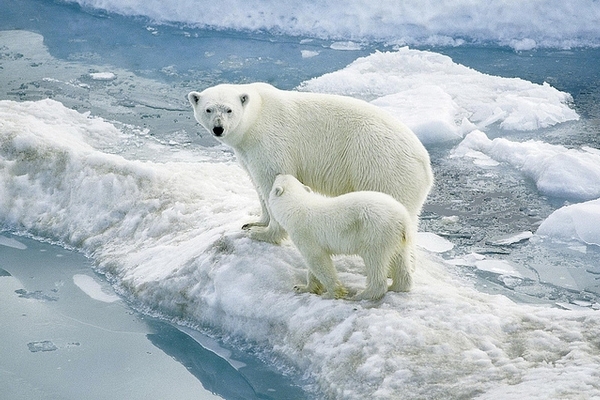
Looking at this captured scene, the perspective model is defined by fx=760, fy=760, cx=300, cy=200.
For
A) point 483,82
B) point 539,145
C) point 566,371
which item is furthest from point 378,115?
point 483,82

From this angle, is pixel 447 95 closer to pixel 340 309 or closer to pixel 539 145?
pixel 539 145

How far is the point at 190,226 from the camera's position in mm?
5613

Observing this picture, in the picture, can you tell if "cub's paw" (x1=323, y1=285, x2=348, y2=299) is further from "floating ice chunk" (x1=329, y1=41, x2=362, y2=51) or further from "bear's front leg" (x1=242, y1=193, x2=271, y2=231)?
"floating ice chunk" (x1=329, y1=41, x2=362, y2=51)

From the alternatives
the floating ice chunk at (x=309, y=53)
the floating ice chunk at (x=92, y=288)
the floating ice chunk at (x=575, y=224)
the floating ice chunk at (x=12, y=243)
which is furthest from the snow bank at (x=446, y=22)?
the floating ice chunk at (x=92, y=288)

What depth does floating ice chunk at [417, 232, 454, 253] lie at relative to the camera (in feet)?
19.5

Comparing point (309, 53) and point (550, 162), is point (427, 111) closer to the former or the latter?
point (550, 162)

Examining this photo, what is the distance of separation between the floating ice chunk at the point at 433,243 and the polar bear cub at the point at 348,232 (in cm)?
164

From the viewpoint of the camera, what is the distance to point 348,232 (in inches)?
161

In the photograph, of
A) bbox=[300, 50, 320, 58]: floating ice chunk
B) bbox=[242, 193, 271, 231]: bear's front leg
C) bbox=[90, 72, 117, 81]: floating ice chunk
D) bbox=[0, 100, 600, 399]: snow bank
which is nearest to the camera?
bbox=[0, 100, 600, 399]: snow bank

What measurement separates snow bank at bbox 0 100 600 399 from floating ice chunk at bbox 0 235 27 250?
0.14m

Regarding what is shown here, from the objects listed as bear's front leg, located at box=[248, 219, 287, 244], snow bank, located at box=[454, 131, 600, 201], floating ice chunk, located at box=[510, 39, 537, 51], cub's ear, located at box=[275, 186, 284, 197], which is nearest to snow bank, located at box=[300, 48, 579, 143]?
snow bank, located at box=[454, 131, 600, 201]

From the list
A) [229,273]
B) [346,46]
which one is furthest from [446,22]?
[229,273]

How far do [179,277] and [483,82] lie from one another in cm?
626

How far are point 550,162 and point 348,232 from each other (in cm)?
373
